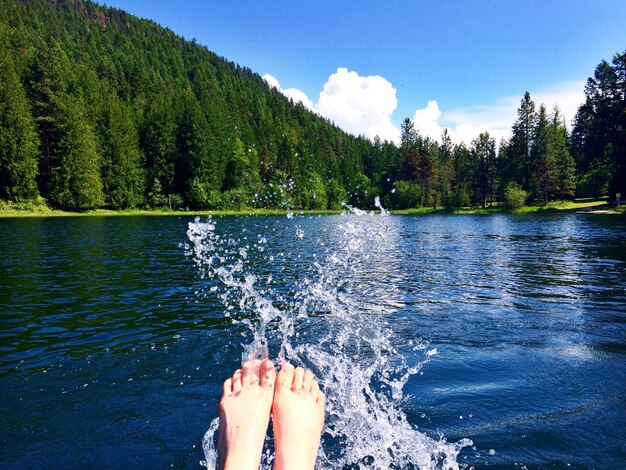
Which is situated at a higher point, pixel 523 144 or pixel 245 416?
pixel 523 144

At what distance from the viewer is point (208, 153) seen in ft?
236

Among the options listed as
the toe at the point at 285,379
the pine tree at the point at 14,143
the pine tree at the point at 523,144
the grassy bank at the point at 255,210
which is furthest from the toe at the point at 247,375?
the pine tree at the point at 523,144

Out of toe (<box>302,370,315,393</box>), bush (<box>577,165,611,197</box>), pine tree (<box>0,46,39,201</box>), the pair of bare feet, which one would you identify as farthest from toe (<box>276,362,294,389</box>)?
bush (<box>577,165,611,197</box>)

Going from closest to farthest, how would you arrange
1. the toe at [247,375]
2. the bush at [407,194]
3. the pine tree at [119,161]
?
the toe at [247,375]
the pine tree at [119,161]
the bush at [407,194]

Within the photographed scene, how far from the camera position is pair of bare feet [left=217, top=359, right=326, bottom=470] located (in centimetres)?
348

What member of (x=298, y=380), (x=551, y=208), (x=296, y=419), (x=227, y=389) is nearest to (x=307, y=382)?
(x=298, y=380)

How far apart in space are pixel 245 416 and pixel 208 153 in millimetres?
72120

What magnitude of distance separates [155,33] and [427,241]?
7739 inches

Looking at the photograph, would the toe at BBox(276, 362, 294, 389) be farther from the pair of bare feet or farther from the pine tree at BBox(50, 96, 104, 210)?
the pine tree at BBox(50, 96, 104, 210)

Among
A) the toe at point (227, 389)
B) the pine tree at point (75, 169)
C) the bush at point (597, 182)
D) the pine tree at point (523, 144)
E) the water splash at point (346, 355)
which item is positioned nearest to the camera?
the water splash at point (346, 355)

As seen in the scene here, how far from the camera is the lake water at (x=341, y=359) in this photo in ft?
12.9

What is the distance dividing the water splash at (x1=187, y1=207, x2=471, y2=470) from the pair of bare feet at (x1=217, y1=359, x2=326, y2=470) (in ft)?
0.91

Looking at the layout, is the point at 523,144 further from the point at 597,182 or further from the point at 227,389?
the point at 227,389

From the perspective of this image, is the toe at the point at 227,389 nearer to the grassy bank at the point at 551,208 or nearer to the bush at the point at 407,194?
the grassy bank at the point at 551,208
